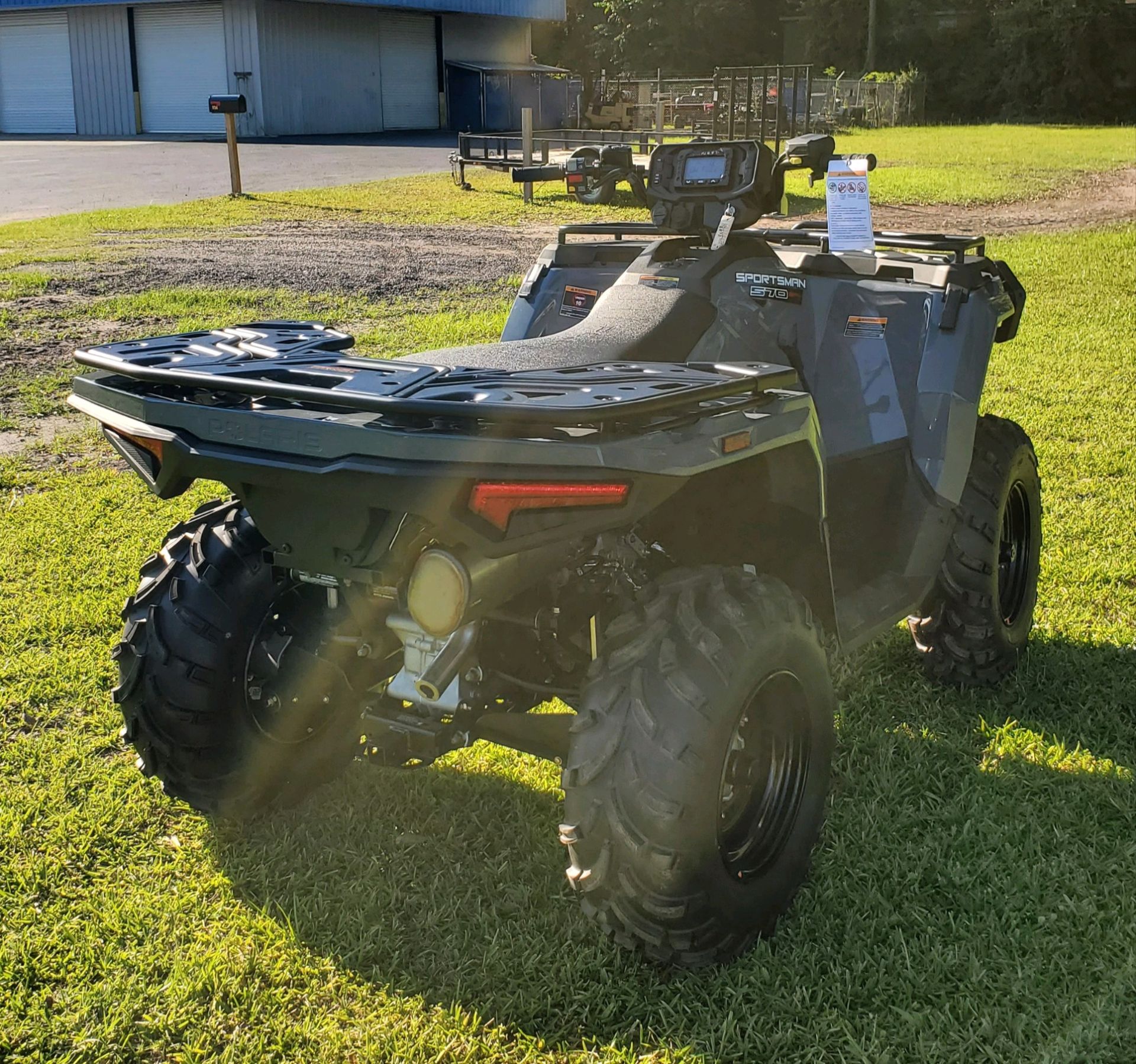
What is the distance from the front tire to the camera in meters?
2.39

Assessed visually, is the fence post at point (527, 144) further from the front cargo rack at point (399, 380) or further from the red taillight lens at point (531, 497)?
the red taillight lens at point (531, 497)

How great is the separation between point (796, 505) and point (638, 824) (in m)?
0.83

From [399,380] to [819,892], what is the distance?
1.64m

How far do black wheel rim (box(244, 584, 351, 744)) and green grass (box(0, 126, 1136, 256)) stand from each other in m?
11.0

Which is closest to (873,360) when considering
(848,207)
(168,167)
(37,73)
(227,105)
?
(848,207)

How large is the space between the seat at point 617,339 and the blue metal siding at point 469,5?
33935mm

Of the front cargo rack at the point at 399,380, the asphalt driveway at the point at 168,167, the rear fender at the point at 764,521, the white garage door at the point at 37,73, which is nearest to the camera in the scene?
the front cargo rack at the point at 399,380

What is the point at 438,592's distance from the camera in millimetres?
2316

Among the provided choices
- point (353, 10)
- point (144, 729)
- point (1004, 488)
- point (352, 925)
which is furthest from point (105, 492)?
point (353, 10)

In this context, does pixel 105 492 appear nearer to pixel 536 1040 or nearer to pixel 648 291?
pixel 648 291

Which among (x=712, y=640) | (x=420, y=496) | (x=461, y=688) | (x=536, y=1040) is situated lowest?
(x=536, y=1040)

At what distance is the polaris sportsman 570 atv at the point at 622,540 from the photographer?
2.23 m

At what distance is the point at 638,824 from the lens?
239 centimetres

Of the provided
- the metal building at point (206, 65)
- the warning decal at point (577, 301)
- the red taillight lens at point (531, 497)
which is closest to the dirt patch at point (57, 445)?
the warning decal at point (577, 301)
